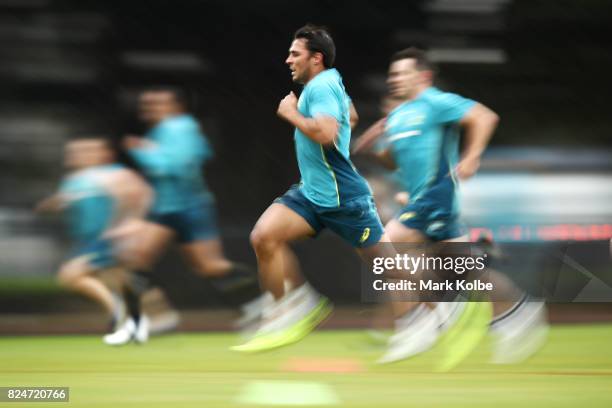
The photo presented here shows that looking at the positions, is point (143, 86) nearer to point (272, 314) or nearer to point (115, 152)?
point (115, 152)

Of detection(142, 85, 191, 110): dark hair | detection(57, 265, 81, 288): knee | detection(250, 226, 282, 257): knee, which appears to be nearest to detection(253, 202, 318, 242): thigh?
detection(250, 226, 282, 257): knee

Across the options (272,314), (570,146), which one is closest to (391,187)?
(570,146)

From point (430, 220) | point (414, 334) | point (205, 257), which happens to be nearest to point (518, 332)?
point (414, 334)

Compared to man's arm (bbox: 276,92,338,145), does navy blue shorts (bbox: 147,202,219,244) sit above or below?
below

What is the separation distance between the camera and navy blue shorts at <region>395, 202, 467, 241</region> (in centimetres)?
761

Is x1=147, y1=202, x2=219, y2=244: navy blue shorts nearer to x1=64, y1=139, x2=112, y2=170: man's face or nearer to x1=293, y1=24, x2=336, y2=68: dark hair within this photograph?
x1=64, y1=139, x2=112, y2=170: man's face

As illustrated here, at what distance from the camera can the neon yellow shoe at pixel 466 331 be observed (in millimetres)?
7602

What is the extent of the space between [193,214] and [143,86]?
2183 millimetres

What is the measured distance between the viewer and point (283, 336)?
6.99m

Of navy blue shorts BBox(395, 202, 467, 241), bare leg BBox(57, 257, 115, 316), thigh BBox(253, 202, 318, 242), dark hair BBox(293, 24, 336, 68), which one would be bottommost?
bare leg BBox(57, 257, 115, 316)

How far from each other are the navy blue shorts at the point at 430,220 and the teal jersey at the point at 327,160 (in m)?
0.71

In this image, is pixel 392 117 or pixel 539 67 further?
pixel 539 67

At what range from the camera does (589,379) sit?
23.0 feet

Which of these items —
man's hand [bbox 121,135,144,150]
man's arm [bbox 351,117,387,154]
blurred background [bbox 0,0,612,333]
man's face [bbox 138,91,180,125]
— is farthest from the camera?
blurred background [bbox 0,0,612,333]
